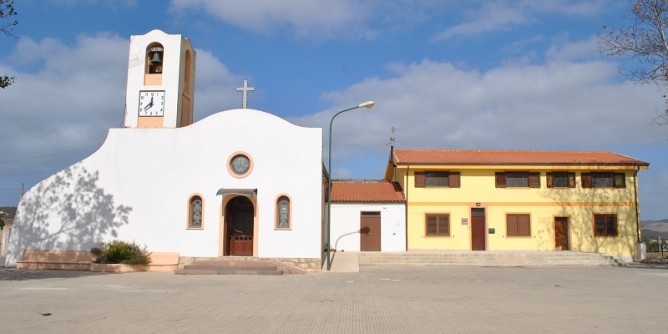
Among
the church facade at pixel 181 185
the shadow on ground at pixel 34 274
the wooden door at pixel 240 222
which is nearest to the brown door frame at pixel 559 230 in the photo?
the church facade at pixel 181 185

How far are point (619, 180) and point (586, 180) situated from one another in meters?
1.88

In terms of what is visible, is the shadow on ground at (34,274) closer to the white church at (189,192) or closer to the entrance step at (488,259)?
the white church at (189,192)

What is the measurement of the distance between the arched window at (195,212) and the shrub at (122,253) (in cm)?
207

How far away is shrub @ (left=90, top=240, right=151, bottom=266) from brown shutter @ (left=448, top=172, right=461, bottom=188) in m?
16.0

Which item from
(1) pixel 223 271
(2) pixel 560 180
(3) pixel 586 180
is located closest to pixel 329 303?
(1) pixel 223 271

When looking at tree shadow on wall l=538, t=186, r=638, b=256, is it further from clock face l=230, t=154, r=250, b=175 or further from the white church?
clock face l=230, t=154, r=250, b=175

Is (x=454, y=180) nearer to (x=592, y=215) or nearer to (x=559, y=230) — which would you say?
(x=559, y=230)

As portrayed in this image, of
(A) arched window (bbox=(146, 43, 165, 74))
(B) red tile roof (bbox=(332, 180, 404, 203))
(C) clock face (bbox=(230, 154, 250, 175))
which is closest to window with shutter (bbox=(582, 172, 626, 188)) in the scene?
(B) red tile roof (bbox=(332, 180, 404, 203))

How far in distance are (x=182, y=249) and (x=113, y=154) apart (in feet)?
15.9

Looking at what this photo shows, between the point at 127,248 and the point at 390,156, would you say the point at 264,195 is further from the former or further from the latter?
the point at 390,156

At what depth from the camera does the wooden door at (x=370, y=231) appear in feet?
91.8

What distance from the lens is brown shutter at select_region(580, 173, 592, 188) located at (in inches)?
1165

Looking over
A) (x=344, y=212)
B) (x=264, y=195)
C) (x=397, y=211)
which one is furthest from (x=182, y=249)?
(x=397, y=211)

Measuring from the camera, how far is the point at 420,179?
29422 mm
